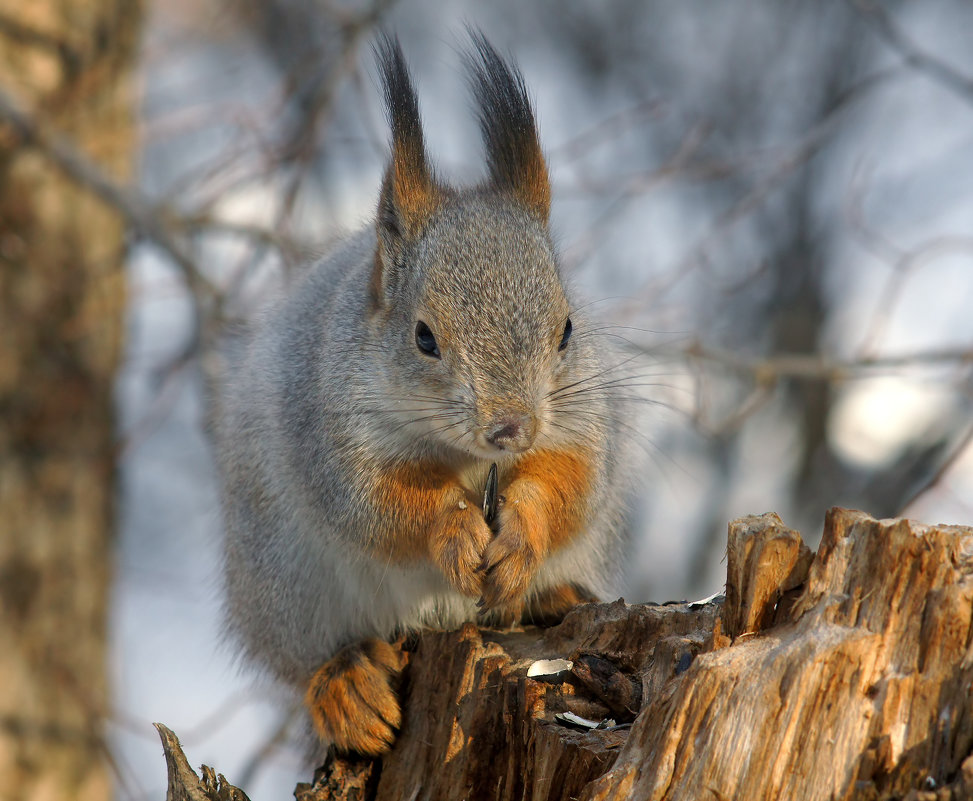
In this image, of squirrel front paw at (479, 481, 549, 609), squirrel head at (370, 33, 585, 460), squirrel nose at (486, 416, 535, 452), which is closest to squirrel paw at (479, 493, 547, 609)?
squirrel front paw at (479, 481, 549, 609)

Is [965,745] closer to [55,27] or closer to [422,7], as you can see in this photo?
[55,27]

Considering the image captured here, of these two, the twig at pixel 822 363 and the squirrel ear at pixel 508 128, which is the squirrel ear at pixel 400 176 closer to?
the squirrel ear at pixel 508 128

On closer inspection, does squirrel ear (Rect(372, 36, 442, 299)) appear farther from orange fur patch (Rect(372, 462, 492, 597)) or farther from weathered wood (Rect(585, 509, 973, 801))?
weathered wood (Rect(585, 509, 973, 801))

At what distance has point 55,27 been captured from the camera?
3984 millimetres

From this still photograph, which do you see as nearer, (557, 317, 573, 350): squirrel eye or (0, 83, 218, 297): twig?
(557, 317, 573, 350): squirrel eye

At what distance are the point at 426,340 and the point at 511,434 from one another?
43cm

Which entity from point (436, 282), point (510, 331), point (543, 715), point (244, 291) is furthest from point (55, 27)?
point (543, 715)

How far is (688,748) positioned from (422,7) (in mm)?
7414

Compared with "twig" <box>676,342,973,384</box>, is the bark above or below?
below

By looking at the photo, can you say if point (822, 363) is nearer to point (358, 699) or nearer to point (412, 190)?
point (412, 190)

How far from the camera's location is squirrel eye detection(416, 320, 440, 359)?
7.95 feet

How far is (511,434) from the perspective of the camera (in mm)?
2137

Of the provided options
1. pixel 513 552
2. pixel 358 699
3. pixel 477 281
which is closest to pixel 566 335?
pixel 477 281

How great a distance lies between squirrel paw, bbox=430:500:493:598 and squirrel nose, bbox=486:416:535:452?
34cm
